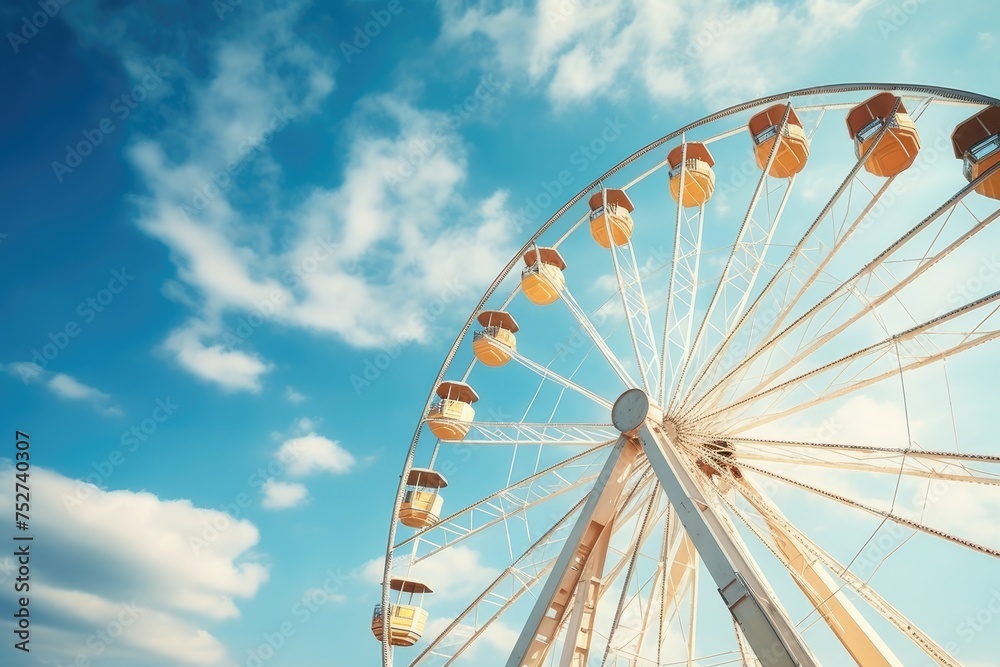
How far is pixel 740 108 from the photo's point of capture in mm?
12117

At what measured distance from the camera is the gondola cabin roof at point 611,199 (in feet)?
50.3

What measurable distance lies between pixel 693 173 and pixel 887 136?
4.17 m

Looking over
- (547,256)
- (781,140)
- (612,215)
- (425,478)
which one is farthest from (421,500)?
(781,140)

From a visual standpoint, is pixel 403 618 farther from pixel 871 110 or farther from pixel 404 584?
pixel 871 110

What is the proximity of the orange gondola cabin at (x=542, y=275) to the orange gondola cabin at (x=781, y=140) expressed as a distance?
5.47 m

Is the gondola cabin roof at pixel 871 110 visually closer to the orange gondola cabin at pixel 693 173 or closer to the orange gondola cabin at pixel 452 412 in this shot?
the orange gondola cabin at pixel 693 173

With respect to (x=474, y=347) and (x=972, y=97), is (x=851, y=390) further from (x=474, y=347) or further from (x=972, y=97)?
(x=474, y=347)

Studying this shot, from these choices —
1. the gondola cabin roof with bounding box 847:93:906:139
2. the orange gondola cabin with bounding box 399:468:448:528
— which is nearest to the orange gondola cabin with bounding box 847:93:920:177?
the gondola cabin roof with bounding box 847:93:906:139

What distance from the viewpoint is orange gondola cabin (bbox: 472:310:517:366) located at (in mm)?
16281

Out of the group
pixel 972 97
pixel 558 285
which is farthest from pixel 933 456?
pixel 558 285

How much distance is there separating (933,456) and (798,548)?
2.94 metres

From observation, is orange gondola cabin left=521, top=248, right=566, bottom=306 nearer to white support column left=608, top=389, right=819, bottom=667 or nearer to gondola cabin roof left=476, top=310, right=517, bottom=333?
gondola cabin roof left=476, top=310, right=517, bottom=333

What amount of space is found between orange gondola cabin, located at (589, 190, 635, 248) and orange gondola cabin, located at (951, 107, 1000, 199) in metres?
7.33

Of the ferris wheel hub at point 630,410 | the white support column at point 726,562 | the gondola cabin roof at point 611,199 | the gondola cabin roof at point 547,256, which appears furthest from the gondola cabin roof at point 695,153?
the white support column at point 726,562
